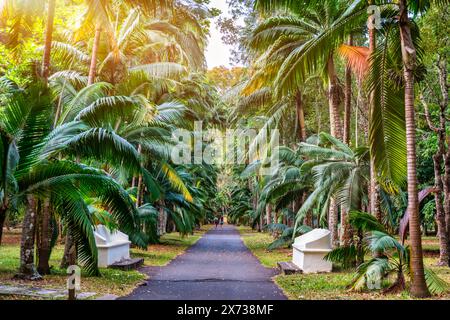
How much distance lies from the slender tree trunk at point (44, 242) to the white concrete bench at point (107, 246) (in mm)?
1565

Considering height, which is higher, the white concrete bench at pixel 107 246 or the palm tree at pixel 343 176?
the palm tree at pixel 343 176

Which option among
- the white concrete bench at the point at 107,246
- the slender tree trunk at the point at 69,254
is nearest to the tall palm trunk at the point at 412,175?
the white concrete bench at the point at 107,246

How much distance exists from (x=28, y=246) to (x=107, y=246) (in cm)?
312

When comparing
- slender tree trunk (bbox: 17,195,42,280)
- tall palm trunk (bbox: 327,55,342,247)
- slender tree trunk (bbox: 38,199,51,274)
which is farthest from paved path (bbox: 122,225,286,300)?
tall palm trunk (bbox: 327,55,342,247)

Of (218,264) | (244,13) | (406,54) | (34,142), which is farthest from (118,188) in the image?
(244,13)

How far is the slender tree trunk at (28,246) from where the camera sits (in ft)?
34.3

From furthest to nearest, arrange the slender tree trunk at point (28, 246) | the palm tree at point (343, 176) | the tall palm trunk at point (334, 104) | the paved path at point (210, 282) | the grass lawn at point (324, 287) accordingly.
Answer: the tall palm trunk at point (334, 104) → the palm tree at point (343, 176) → the slender tree trunk at point (28, 246) → the paved path at point (210, 282) → the grass lawn at point (324, 287)

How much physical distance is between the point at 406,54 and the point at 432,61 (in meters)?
8.63

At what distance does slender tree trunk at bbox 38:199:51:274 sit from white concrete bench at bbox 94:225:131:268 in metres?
1.57

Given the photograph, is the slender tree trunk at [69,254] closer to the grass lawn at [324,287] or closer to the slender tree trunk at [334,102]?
the grass lawn at [324,287]

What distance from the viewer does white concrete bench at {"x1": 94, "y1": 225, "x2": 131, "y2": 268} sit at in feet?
44.6

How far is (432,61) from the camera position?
54.2ft

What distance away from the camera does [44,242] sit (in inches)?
459
